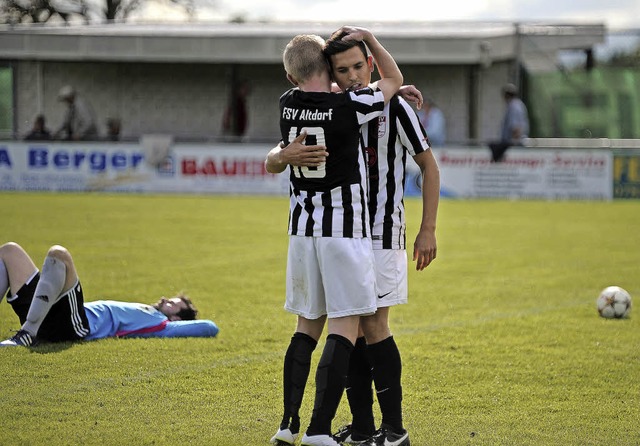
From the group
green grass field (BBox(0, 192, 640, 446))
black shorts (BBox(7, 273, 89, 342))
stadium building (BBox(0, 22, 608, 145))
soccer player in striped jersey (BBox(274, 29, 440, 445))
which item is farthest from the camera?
stadium building (BBox(0, 22, 608, 145))

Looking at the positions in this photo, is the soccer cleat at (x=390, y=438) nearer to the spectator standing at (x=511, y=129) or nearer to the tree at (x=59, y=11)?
the spectator standing at (x=511, y=129)

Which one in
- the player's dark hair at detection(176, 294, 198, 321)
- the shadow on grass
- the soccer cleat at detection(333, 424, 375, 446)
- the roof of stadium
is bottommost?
the soccer cleat at detection(333, 424, 375, 446)

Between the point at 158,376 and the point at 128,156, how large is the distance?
17225 mm

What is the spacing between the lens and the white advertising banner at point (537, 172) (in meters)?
22.1

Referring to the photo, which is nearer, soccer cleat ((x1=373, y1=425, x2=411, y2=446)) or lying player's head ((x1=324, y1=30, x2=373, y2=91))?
lying player's head ((x1=324, y1=30, x2=373, y2=91))

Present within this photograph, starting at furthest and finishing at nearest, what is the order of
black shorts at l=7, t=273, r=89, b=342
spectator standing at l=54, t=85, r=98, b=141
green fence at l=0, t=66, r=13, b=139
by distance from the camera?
green fence at l=0, t=66, r=13, b=139
spectator standing at l=54, t=85, r=98, b=141
black shorts at l=7, t=273, r=89, b=342

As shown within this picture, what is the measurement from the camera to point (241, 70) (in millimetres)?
30812

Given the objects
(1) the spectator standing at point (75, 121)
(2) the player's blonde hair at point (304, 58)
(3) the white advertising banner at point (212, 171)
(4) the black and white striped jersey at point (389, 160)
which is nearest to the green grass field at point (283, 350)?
(4) the black and white striped jersey at point (389, 160)

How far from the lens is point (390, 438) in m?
4.84

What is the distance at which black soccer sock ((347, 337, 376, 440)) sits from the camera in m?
4.96

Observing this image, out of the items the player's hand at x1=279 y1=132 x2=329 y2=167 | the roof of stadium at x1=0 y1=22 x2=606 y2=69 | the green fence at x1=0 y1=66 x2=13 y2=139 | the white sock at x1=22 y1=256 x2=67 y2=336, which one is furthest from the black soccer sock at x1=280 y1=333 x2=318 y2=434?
the green fence at x1=0 y1=66 x2=13 y2=139

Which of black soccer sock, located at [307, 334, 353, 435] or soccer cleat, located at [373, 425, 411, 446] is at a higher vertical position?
black soccer sock, located at [307, 334, 353, 435]

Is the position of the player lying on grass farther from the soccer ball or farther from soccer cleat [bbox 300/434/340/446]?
the soccer ball

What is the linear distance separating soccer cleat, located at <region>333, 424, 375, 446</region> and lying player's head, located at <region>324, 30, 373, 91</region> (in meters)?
1.63
